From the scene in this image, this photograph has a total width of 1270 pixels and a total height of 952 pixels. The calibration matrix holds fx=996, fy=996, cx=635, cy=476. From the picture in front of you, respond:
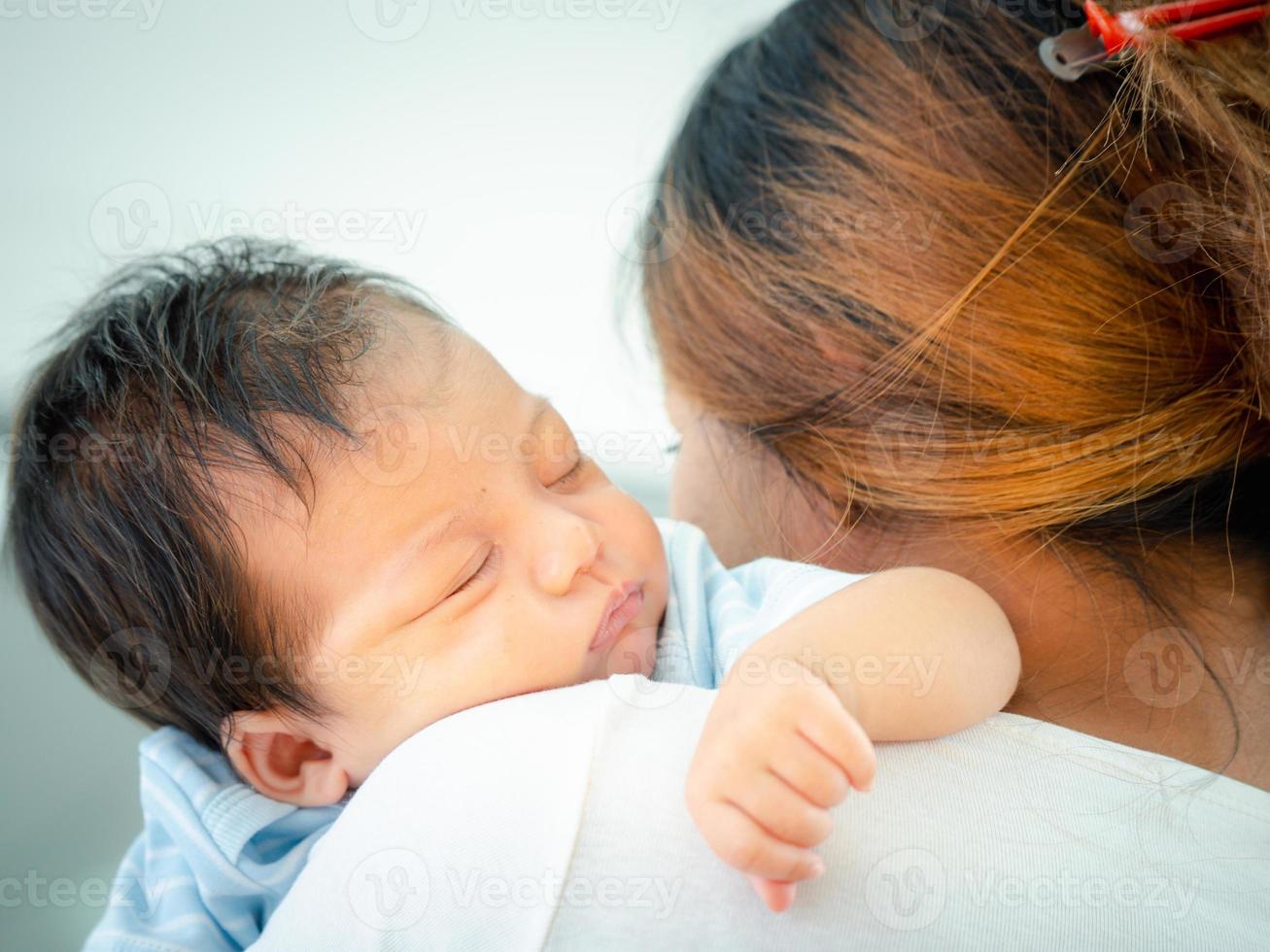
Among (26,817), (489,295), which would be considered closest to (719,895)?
(26,817)

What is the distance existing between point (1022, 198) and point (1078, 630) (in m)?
0.43

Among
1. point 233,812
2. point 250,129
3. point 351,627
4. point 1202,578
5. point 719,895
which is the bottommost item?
point 1202,578

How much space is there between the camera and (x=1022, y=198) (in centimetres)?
99

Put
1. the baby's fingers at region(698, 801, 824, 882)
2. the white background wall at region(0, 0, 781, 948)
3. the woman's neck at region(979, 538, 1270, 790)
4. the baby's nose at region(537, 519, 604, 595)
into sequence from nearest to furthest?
the baby's fingers at region(698, 801, 824, 882) → the woman's neck at region(979, 538, 1270, 790) → the baby's nose at region(537, 519, 604, 595) → the white background wall at region(0, 0, 781, 948)

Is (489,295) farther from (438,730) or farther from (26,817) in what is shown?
(438,730)

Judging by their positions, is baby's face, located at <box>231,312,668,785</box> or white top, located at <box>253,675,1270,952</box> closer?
white top, located at <box>253,675,1270,952</box>

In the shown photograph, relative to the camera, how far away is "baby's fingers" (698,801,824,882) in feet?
2.10

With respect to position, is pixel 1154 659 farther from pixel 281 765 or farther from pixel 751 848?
pixel 281 765

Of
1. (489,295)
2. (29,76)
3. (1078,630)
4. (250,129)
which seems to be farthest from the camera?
(489,295)

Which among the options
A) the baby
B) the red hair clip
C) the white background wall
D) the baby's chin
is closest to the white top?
the baby

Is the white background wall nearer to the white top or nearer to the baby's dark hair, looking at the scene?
the baby's dark hair

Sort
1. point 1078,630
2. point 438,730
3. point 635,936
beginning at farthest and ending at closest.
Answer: point 1078,630, point 438,730, point 635,936

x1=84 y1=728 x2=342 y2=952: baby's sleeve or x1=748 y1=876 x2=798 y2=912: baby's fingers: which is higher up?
x1=84 y1=728 x2=342 y2=952: baby's sleeve

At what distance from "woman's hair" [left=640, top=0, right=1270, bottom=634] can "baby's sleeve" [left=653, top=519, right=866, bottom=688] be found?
4.4 inches
